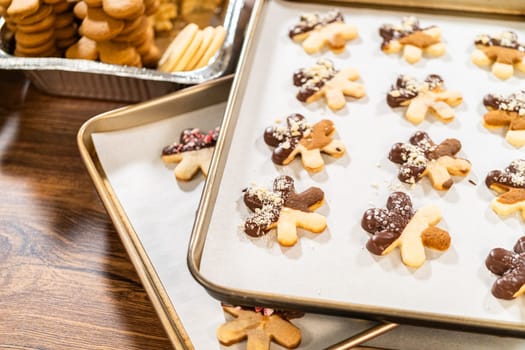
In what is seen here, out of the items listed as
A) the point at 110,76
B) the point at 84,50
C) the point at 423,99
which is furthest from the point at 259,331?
the point at 84,50

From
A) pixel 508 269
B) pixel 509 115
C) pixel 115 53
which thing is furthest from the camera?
pixel 115 53

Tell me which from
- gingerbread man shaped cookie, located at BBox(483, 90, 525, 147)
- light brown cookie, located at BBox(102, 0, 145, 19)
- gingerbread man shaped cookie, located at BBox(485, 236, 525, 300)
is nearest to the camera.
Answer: gingerbread man shaped cookie, located at BBox(485, 236, 525, 300)

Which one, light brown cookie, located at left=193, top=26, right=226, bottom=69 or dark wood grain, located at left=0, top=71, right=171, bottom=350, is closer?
dark wood grain, located at left=0, top=71, right=171, bottom=350

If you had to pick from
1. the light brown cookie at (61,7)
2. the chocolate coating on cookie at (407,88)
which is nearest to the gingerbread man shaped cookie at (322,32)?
the chocolate coating on cookie at (407,88)

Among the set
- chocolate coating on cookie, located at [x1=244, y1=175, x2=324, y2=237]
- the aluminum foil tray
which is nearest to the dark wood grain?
the aluminum foil tray

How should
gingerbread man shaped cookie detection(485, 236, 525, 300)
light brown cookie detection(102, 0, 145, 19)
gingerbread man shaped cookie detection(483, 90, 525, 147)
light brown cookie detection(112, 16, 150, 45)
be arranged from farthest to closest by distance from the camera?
light brown cookie detection(112, 16, 150, 45)
light brown cookie detection(102, 0, 145, 19)
gingerbread man shaped cookie detection(483, 90, 525, 147)
gingerbread man shaped cookie detection(485, 236, 525, 300)

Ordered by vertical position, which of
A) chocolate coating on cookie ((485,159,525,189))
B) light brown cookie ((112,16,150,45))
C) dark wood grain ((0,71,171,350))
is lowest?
dark wood grain ((0,71,171,350))

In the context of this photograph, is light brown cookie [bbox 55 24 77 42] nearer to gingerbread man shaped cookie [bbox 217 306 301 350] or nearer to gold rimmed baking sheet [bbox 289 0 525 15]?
gold rimmed baking sheet [bbox 289 0 525 15]

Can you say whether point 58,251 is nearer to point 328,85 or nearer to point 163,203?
point 163,203
